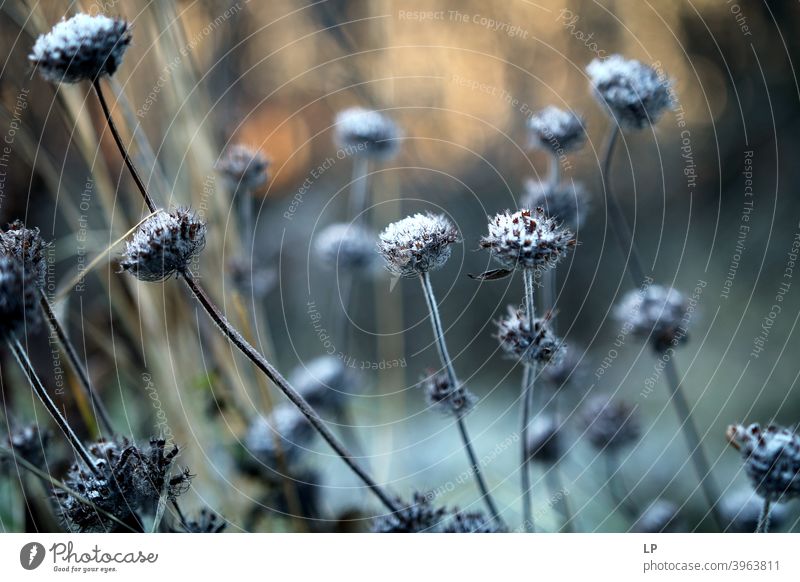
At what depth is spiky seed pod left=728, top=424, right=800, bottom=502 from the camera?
534 mm

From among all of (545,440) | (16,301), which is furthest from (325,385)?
(16,301)

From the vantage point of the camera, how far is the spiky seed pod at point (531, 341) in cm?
55

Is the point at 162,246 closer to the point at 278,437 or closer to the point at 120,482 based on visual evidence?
the point at 120,482

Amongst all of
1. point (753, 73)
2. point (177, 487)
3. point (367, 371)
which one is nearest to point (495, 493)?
point (367, 371)

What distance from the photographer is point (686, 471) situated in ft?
4.55

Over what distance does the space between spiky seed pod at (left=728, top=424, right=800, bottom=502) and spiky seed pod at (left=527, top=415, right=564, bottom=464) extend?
0.32m

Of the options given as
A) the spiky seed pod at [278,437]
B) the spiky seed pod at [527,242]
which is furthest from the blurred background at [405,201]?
the spiky seed pod at [527,242]

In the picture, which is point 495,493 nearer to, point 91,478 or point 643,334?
point 643,334

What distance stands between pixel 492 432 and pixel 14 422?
1.12 metres

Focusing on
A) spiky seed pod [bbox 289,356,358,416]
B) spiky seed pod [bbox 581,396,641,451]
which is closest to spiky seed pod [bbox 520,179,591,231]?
spiky seed pod [bbox 581,396,641,451]

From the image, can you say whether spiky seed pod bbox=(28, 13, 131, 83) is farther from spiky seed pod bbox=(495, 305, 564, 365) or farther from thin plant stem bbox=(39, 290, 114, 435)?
spiky seed pod bbox=(495, 305, 564, 365)

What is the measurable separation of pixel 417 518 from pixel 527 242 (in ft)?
0.91
